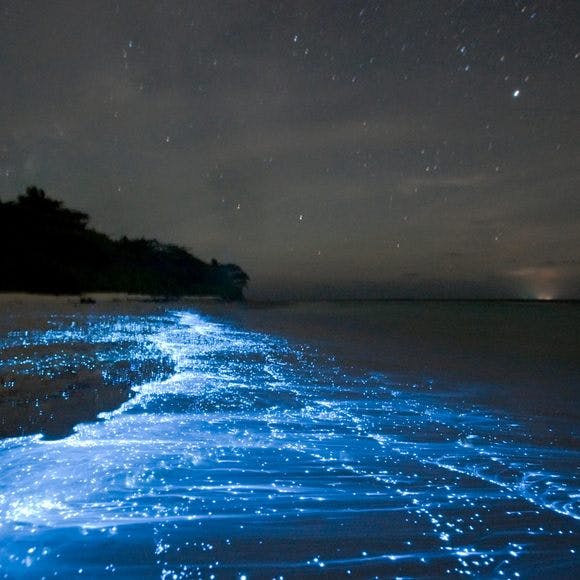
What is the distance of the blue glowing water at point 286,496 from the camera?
92.4 inches

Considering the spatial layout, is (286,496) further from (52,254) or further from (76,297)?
(52,254)

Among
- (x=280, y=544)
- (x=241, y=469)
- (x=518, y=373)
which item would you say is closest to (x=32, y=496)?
(x=241, y=469)

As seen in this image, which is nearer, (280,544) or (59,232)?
(280,544)

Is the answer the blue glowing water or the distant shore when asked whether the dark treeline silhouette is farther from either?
the blue glowing water

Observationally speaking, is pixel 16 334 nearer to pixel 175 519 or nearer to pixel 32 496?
pixel 32 496

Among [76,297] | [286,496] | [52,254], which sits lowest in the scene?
[286,496]

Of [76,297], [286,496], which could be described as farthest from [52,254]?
[286,496]

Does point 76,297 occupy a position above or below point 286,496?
above

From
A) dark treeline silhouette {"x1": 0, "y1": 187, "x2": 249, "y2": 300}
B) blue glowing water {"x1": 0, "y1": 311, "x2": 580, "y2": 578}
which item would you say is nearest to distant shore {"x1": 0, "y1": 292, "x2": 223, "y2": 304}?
dark treeline silhouette {"x1": 0, "y1": 187, "x2": 249, "y2": 300}

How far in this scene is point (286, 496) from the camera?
3039 mm

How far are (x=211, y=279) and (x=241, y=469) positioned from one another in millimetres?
87851

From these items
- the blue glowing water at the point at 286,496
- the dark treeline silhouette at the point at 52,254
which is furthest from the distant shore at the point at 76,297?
the blue glowing water at the point at 286,496

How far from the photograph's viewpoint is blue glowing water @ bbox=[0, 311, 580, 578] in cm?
235

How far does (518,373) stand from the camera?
937 cm
